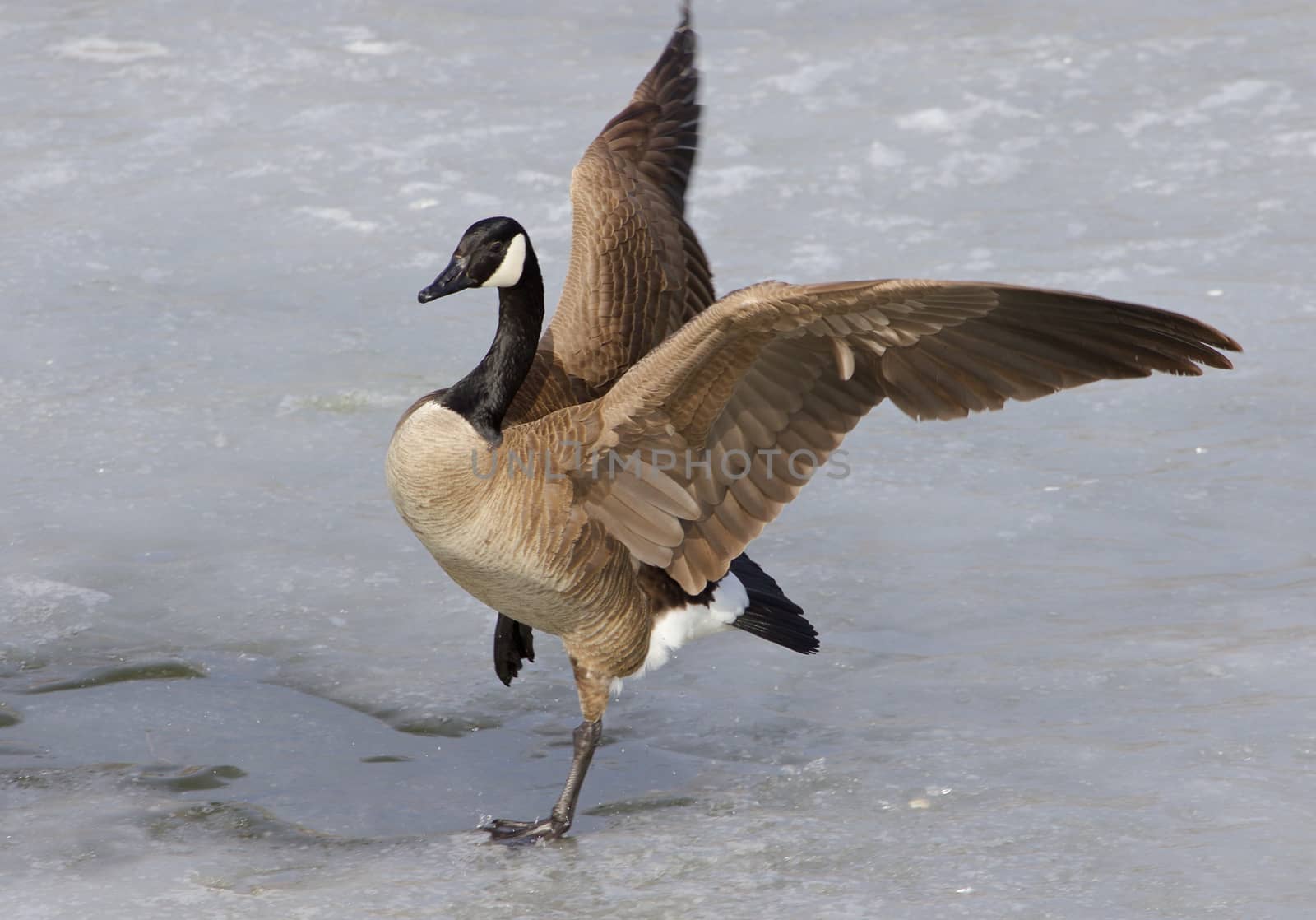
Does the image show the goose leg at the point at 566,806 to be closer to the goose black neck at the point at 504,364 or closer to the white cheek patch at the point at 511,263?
the goose black neck at the point at 504,364

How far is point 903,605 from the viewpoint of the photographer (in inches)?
207

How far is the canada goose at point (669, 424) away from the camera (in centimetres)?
Result: 378

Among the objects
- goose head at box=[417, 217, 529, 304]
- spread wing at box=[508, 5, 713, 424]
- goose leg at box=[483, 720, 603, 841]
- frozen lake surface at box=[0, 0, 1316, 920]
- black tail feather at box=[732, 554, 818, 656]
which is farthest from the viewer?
spread wing at box=[508, 5, 713, 424]

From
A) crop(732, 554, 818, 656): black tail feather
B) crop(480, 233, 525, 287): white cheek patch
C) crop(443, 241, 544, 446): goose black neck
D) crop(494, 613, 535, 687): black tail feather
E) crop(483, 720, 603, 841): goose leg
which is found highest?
crop(480, 233, 525, 287): white cheek patch

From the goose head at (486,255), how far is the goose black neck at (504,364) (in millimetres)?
44

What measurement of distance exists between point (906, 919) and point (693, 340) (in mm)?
1439

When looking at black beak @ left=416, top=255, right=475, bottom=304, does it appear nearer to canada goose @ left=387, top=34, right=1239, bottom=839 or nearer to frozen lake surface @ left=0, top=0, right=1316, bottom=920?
canada goose @ left=387, top=34, right=1239, bottom=839

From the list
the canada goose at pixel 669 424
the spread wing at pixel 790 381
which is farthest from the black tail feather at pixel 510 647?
the spread wing at pixel 790 381

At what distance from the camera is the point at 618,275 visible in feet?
16.3

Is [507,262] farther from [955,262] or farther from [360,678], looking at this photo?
[955,262]

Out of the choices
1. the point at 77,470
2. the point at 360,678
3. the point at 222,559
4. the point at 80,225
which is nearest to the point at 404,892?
A: the point at 360,678

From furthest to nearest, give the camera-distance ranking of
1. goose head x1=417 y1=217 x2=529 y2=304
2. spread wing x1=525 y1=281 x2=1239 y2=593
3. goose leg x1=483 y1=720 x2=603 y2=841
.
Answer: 1. goose head x1=417 y1=217 x2=529 y2=304
2. goose leg x1=483 y1=720 x2=603 y2=841
3. spread wing x1=525 y1=281 x2=1239 y2=593

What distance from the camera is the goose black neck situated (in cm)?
420

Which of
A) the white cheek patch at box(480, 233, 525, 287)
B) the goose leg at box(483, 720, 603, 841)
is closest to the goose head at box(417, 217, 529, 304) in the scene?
the white cheek patch at box(480, 233, 525, 287)
